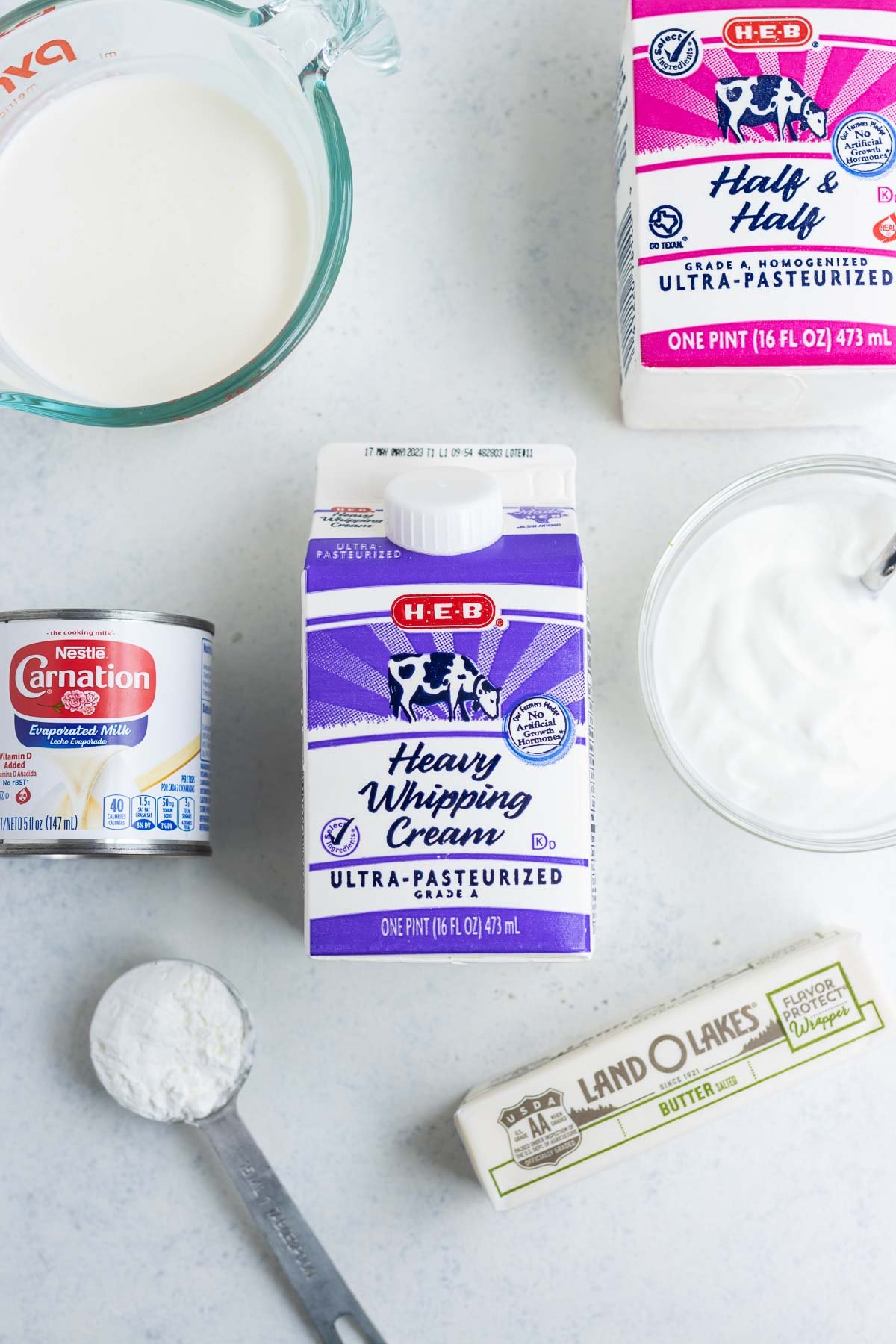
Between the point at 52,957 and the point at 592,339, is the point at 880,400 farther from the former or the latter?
the point at 52,957

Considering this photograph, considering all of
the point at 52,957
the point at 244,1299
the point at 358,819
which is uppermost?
the point at 358,819

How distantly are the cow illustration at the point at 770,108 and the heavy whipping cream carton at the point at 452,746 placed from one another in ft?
1.17

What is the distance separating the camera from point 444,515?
2.39ft

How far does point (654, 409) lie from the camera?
35.3 inches

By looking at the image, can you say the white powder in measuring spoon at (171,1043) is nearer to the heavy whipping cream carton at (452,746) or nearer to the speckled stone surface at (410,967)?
the speckled stone surface at (410,967)

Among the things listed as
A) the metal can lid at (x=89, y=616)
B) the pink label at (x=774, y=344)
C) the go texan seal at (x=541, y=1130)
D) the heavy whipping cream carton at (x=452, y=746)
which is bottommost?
the go texan seal at (x=541, y=1130)

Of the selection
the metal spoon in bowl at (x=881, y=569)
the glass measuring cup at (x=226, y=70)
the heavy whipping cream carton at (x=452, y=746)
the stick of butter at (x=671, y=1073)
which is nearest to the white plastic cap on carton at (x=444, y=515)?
the heavy whipping cream carton at (x=452, y=746)

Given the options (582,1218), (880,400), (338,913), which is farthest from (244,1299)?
(880,400)

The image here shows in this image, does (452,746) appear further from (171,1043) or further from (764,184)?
(764,184)

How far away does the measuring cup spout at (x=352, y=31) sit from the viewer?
0.79m

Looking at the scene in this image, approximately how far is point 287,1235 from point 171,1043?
0.19 meters

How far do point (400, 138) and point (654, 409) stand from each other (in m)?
0.34

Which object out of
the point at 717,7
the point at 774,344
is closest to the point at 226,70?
the point at 717,7

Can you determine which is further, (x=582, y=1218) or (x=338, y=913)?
(x=582, y=1218)
